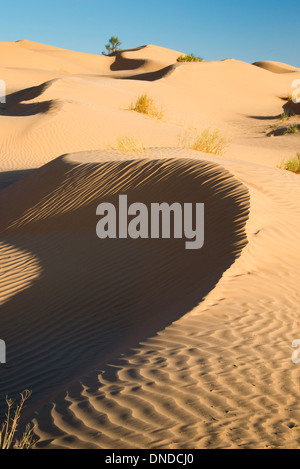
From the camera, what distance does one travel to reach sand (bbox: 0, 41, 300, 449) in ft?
11.6

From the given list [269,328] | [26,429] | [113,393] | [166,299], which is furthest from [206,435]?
[166,299]

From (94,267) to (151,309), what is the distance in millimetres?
1762

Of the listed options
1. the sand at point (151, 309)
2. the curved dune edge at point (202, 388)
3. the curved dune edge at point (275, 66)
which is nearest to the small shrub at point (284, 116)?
the sand at point (151, 309)

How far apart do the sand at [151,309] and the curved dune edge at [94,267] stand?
0.03 metres

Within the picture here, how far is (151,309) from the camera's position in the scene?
20.1 ft

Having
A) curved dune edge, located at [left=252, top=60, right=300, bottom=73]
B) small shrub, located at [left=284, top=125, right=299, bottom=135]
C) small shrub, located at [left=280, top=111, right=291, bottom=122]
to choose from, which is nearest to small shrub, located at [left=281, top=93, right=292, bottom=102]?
small shrub, located at [left=280, top=111, right=291, bottom=122]

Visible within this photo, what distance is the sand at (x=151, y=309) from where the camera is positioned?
11.6 feet

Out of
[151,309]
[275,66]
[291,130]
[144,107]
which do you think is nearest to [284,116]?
[291,130]

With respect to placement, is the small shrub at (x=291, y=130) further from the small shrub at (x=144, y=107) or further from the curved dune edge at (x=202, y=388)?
the curved dune edge at (x=202, y=388)

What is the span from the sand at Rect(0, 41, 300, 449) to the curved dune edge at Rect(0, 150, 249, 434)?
0.03 meters

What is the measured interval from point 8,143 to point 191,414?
1564 cm

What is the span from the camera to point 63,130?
712 inches

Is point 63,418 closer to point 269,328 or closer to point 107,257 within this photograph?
point 269,328

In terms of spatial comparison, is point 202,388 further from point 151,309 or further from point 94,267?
point 94,267
